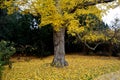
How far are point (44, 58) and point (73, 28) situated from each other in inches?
282

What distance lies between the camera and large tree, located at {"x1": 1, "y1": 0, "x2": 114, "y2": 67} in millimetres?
13621

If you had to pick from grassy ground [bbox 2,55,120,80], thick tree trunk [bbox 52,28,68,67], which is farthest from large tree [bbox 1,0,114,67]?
grassy ground [bbox 2,55,120,80]

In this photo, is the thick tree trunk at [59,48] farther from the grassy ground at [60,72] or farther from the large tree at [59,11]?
the grassy ground at [60,72]

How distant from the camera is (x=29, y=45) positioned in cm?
2070

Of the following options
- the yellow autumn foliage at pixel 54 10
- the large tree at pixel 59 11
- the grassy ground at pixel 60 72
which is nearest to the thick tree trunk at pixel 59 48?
the large tree at pixel 59 11

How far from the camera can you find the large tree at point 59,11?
13.6m

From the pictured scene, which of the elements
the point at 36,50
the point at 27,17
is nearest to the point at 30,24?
the point at 27,17

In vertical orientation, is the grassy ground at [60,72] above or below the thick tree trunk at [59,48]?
below

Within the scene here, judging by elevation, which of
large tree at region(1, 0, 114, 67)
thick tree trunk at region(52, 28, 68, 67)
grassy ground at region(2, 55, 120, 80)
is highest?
large tree at region(1, 0, 114, 67)

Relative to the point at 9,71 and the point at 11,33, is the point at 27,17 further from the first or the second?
the point at 9,71

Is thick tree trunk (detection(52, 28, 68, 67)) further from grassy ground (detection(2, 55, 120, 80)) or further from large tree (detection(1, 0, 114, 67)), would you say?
grassy ground (detection(2, 55, 120, 80))

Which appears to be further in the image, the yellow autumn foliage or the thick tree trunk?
the thick tree trunk

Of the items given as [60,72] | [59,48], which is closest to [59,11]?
[59,48]

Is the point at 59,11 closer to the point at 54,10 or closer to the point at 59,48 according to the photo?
the point at 54,10
